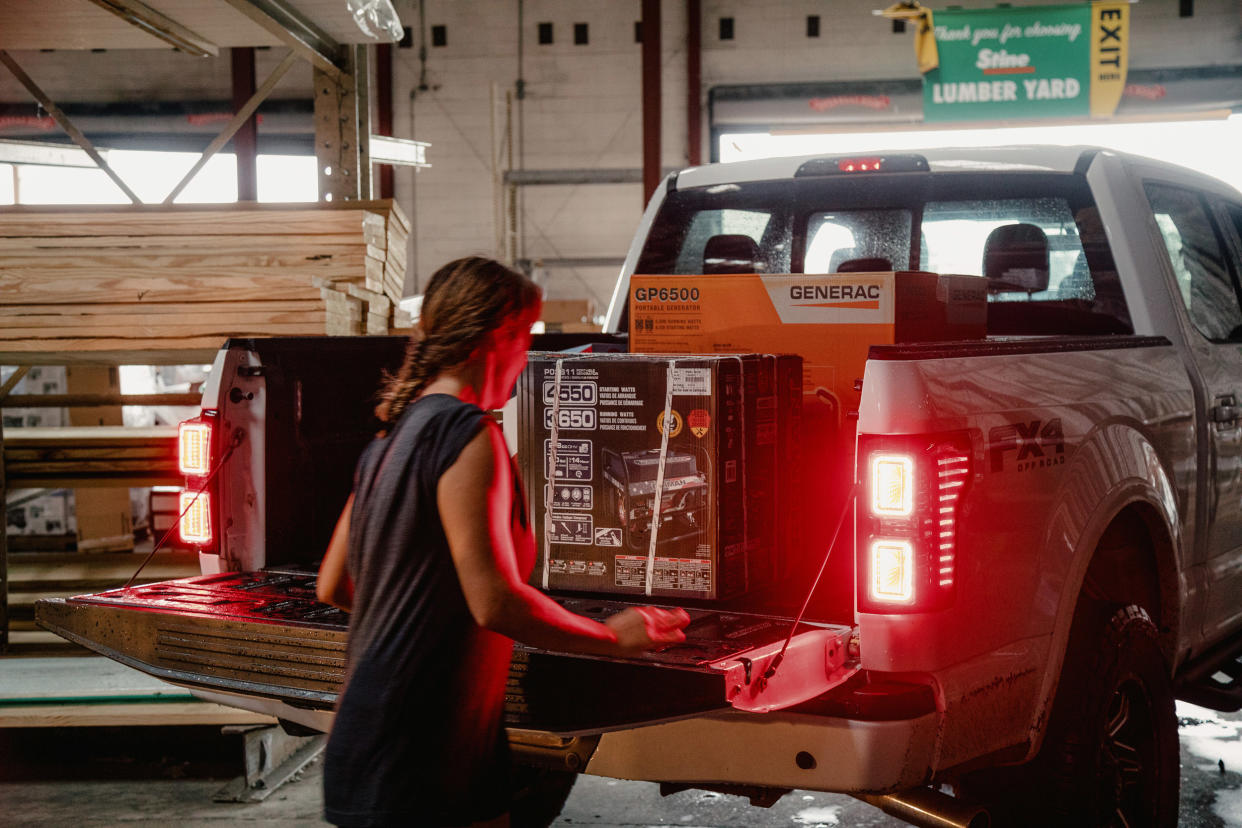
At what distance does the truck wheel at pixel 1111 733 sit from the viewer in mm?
Result: 2881

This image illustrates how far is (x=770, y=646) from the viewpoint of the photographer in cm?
237

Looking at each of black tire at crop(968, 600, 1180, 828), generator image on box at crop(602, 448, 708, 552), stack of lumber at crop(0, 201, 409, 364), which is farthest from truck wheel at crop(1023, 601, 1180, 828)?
stack of lumber at crop(0, 201, 409, 364)

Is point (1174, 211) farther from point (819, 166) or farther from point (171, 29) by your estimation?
point (171, 29)

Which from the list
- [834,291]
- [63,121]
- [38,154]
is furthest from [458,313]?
[38,154]

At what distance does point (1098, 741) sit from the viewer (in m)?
2.92

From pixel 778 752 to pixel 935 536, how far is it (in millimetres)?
545

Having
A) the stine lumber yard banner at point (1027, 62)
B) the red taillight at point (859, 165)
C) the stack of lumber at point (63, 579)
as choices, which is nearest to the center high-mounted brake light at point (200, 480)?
the red taillight at point (859, 165)

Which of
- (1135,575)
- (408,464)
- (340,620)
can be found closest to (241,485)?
(340,620)

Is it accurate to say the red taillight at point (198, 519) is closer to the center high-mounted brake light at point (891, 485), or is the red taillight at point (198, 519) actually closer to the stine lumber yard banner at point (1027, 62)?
the center high-mounted brake light at point (891, 485)

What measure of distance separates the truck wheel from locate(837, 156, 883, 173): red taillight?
5.67 ft

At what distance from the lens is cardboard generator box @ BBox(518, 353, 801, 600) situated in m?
2.85

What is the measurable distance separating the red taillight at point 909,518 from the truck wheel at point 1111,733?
0.79 m

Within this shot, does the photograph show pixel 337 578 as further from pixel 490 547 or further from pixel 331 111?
pixel 331 111

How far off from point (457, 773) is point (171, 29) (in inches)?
208
